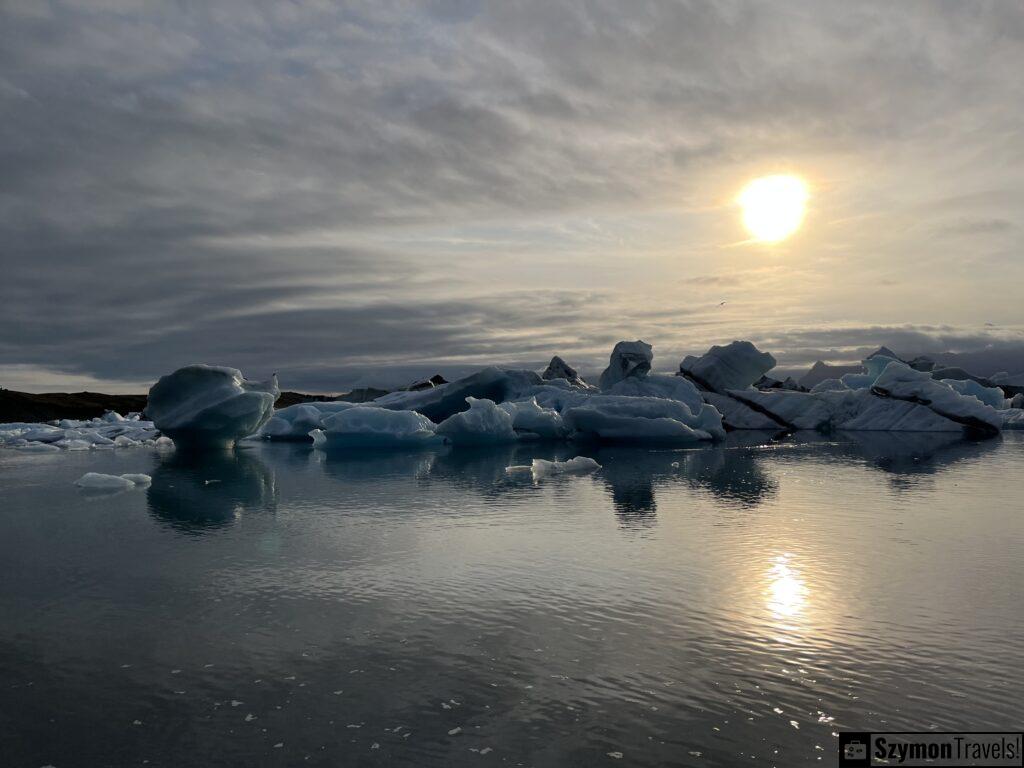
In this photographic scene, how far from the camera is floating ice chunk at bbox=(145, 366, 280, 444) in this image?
813 inches

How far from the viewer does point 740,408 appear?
32.8m

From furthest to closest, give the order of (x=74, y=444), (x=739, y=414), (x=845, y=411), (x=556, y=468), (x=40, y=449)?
(x=739, y=414) → (x=845, y=411) → (x=74, y=444) → (x=40, y=449) → (x=556, y=468)

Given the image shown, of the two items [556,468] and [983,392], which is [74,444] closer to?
[556,468]

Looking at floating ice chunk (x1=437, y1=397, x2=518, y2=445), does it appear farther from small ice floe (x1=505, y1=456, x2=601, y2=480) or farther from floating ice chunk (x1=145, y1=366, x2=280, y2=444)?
small ice floe (x1=505, y1=456, x2=601, y2=480)

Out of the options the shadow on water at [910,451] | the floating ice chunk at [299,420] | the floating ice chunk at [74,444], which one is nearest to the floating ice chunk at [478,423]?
the floating ice chunk at [299,420]

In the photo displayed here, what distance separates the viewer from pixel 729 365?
1316 inches

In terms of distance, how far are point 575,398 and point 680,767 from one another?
79.9 feet

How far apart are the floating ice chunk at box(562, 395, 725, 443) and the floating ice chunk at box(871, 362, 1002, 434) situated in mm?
9623

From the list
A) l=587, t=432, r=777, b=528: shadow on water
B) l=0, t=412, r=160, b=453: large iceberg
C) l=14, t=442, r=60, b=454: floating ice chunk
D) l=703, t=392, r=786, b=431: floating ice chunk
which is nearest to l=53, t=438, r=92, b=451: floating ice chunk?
l=0, t=412, r=160, b=453: large iceberg

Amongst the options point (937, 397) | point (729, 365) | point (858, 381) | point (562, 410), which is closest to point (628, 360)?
point (562, 410)

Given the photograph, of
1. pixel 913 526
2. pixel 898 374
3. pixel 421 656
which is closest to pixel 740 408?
pixel 898 374

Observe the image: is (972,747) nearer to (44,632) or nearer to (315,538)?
(44,632)

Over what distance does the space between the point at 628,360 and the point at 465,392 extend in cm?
661

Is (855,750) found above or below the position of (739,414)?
above
